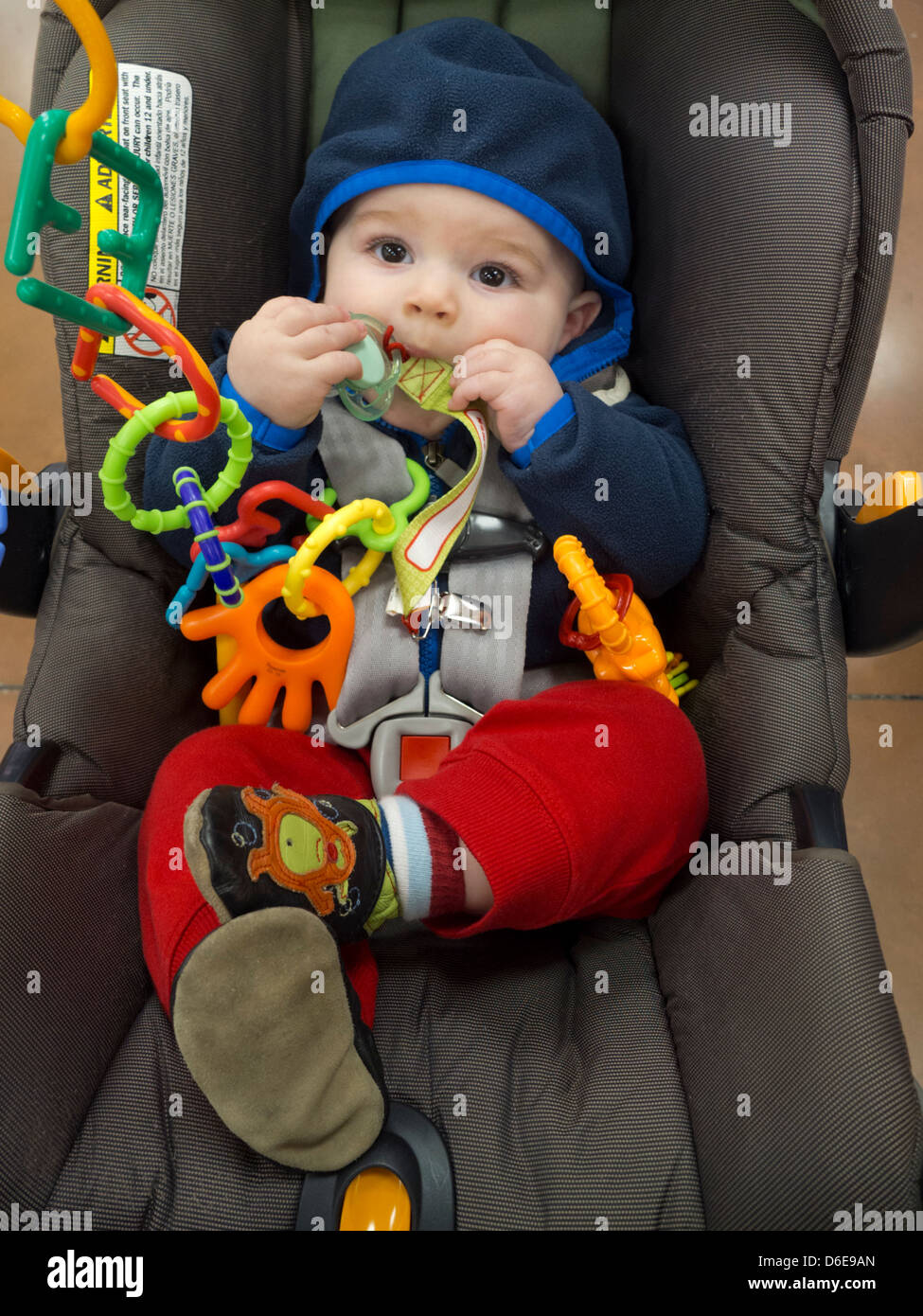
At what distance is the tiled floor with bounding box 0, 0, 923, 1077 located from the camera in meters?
1.16

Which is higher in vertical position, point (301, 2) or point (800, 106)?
point (301, 2)

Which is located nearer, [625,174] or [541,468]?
[541,468]

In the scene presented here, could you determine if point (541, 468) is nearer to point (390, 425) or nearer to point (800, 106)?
point (390, 425)

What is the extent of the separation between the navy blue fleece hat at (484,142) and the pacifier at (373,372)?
130mm

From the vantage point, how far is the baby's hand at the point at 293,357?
71 cm

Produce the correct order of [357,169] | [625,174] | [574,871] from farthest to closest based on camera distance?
[625,174], [357,169], [574,871]

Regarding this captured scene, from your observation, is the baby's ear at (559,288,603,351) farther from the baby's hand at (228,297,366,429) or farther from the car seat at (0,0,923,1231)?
the baby's hand at (228,297,366,429)

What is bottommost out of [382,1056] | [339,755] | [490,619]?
[382,1056]

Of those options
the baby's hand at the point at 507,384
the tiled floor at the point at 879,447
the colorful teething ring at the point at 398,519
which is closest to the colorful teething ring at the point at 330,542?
the colorful teething ring at the point at 398,519

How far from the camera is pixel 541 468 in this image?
0.78 metres

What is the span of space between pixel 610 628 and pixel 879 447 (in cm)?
76

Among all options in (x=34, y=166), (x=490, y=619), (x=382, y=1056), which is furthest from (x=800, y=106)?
(x=382, y=1056)

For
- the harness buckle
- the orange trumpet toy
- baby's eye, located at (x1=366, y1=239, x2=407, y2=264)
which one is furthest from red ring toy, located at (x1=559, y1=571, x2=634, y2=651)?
baby's eye, located at (x1=366, y1=239, x2=407, y2=264)

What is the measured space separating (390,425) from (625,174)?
0.33 m
